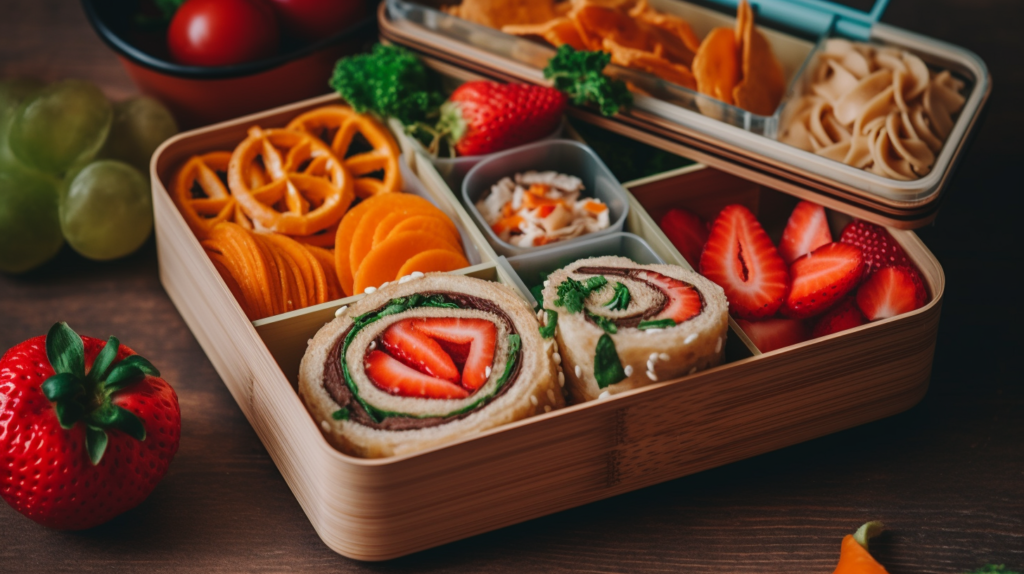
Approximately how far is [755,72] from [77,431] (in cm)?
160

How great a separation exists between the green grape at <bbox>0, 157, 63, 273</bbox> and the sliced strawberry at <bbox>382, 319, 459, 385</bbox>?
1.00 m

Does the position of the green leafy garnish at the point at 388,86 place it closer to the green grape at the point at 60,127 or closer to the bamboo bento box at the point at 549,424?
the bamboo bento box at the point at 549,424

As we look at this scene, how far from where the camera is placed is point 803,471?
5.65 ft

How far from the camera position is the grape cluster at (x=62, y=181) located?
203cm

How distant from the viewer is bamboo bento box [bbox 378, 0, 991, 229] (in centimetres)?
185

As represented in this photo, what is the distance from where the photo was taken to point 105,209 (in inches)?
80.9

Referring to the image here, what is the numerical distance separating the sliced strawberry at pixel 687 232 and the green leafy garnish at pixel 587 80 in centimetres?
27

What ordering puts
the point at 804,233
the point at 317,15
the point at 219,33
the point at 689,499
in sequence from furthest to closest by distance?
the point at 317,15, the point at 219,33, the point at 804,233, the point at 689,499

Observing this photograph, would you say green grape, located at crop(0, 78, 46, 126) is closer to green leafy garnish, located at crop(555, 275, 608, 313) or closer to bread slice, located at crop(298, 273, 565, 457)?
bread slice, located at crop(298, 273, 565, 457)

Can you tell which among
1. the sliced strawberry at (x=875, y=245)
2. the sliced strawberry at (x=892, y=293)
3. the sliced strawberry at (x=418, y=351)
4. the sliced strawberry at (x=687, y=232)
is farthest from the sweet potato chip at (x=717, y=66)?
the sliced strawberry at (x=418, y=351)

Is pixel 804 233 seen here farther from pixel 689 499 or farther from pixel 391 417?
pixel 391 417

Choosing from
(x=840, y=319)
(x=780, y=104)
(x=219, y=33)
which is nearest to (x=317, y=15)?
(x=219, y=33)

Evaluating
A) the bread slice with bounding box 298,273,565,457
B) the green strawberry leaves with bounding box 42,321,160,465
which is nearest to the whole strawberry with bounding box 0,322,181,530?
the green strawberry leaves with bounding box 42,321,160,465

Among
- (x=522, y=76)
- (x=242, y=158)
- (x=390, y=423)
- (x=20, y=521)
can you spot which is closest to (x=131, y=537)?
(x=20, y=521)
